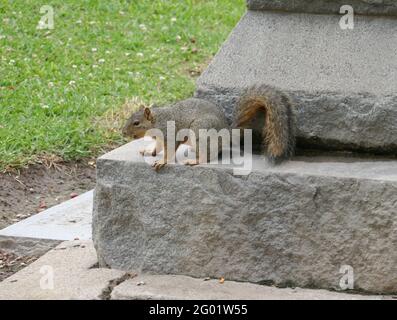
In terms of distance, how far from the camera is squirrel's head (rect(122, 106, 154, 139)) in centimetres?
437

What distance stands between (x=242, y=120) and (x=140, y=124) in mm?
494

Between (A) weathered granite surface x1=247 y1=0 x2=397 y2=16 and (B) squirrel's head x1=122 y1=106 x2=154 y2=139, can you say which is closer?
(A) weathered granite surface x1=247 y1=0 x2=397 y2=16

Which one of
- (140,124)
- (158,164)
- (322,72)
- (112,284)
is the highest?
(322,72)

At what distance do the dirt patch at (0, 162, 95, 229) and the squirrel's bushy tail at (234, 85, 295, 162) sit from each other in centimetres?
205

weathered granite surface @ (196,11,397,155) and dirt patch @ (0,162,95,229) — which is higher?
weathered granite surface @ (196,11,397,155)

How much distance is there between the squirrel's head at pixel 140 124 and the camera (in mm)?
4371

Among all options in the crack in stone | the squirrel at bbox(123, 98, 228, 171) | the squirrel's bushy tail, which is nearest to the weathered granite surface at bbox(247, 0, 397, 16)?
the squirrel's bushy tail

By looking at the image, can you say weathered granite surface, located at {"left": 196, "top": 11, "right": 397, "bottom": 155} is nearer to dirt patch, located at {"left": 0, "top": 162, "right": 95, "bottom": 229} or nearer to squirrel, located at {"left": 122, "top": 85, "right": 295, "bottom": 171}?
squirrel, located at {"left": 122, "top": 85, "right": 295, "bottom": 171}

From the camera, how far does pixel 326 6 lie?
4254 millimetres

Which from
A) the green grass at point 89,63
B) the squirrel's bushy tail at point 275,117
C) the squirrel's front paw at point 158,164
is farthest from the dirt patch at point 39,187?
the squirrel's bushy tail at point 275,117

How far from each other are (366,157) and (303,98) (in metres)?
0.40

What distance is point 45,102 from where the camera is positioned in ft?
23.9

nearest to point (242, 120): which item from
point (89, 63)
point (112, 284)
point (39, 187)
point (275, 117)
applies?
point (275, 117)

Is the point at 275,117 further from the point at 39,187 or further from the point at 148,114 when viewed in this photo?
the point at 39,187
